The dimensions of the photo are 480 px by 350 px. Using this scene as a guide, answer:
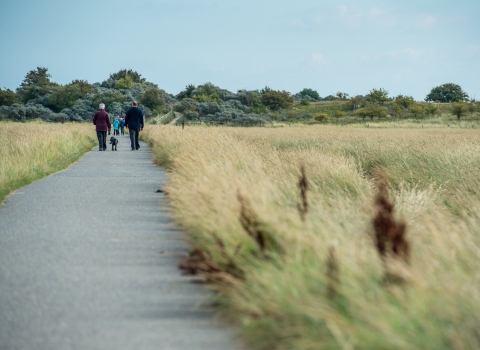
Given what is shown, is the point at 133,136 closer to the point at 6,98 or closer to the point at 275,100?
the point at 6,98

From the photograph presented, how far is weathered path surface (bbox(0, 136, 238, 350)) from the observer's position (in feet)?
15.1

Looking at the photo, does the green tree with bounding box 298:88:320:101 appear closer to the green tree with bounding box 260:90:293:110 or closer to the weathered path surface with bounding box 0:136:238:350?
the green tree with bounding box 260:90:293:110

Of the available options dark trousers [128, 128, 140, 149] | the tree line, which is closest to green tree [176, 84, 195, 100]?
the tree line

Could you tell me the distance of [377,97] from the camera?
108750mm

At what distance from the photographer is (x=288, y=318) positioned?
4.44 meters

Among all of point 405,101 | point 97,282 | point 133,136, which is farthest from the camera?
point 405,101

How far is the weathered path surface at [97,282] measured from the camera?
4.59 meters

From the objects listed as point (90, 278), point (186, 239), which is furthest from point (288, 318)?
point (186, 239)

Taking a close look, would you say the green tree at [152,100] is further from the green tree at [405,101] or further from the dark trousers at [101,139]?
the dark trousers at [101,139]

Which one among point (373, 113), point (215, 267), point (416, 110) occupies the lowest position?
point (373, 113)

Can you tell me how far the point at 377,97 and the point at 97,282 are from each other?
347 feet

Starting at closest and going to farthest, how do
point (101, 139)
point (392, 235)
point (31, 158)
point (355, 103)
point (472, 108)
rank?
point (392, 235), point (31, 158), point (101, 139), point (472, 108), point (355, 103)

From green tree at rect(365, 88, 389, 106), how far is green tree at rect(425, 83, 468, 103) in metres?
29.9

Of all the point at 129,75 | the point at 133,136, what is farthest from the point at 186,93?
the point at 133,136
